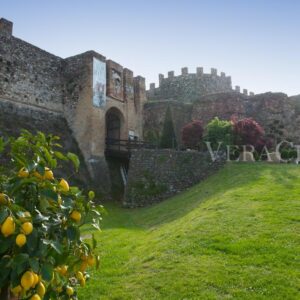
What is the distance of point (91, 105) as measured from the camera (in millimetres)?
22734

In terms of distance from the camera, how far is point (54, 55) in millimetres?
23703

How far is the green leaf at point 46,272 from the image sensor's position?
7.67 feet

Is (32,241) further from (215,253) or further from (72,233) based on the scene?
(215,253)

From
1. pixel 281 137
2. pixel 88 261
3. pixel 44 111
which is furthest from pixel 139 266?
pixel 281 137

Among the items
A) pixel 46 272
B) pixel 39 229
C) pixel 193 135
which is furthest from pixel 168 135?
pixel 46 272

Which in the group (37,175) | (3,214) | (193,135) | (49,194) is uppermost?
(193,135)

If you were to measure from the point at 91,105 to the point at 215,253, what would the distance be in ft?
55.7

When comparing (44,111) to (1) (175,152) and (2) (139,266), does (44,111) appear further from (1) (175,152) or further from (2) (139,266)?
(2) (139,266)

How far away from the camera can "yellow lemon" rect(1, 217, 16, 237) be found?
2.27 metres

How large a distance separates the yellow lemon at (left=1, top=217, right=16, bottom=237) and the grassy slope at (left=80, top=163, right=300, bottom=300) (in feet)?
12.7

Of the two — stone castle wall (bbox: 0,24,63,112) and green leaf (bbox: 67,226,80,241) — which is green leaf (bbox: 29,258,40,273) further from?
stone castle wall (bbox: 0,24,63,112)

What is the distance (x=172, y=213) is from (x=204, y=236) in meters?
5.07

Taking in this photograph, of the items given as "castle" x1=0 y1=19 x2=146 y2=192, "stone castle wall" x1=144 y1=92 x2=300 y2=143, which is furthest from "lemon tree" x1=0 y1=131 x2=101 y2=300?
"stone castle wall" x1=144 y1=92 x2=300 y2=143

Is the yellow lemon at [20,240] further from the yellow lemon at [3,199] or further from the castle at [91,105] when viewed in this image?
the castle at [91,105]
